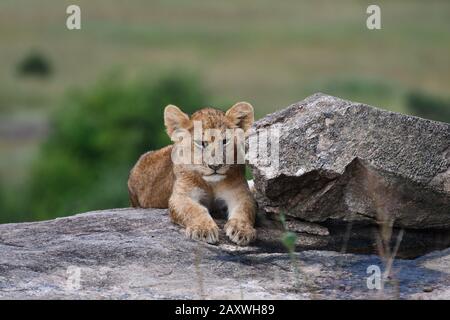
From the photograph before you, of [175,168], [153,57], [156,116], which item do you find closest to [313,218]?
[175,168]

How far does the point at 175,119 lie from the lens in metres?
11.7

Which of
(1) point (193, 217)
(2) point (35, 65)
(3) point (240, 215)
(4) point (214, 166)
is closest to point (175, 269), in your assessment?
(1) point (193, 217)

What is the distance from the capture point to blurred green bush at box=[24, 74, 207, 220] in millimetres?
35938

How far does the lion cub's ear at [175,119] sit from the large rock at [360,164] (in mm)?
1105

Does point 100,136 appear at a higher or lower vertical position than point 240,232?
lower

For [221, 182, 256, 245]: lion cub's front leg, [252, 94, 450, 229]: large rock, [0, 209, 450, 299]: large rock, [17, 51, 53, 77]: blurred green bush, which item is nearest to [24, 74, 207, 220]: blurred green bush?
[17, 51, 53, 77]: blurred green bush

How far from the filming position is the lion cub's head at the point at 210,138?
36.8 ft

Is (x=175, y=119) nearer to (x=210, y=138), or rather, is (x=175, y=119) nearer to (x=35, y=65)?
(x=210, y=138)

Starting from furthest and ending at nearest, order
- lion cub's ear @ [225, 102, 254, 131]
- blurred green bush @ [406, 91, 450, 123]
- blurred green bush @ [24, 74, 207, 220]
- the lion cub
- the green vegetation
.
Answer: blurred green bush @ [406, 91, 450, 123]
blurred green bush @ [24, 74, 207, 220]
the green vegetation
lion cub's ear @ [225, 102, 254, 131]
the lion cub

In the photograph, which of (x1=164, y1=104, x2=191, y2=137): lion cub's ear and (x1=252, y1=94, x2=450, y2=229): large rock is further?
(x1=164, y1=104, x2=191, y2=137): lion cub's ear

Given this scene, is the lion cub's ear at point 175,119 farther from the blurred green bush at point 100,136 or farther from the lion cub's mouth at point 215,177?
the blurred green bush at point 100,136

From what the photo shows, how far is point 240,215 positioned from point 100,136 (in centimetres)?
2830

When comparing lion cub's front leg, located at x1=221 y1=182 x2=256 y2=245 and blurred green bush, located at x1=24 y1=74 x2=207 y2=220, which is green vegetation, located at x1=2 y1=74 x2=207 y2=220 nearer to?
blurred green bush, located at x1=24 y1=74 x2=207 y2=220

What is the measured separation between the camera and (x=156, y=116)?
38.6 m
